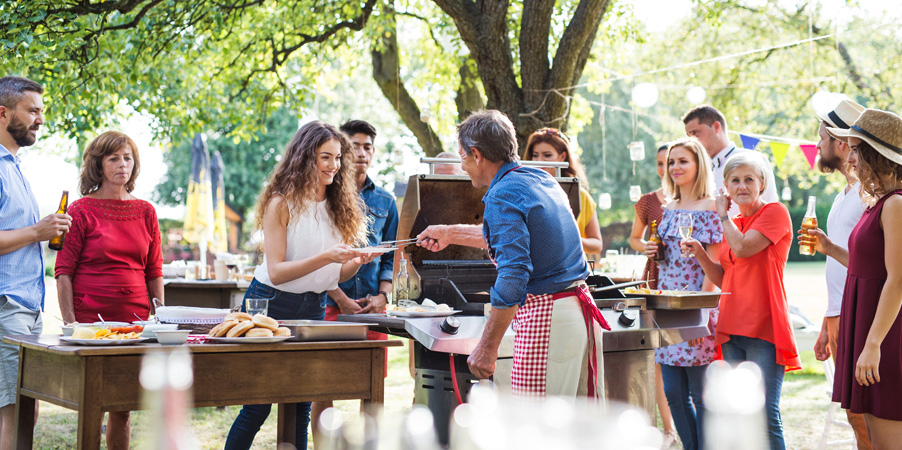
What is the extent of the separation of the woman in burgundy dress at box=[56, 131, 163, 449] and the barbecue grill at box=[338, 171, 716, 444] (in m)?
1.21

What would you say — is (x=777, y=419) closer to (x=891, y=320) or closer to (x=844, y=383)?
(x=844, y=383)

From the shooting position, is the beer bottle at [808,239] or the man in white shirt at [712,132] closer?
the beer bottle at [808,239]

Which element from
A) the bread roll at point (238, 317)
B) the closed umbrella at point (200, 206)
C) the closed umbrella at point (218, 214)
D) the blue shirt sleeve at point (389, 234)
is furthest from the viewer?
the closed umbrella at point (218, 214)


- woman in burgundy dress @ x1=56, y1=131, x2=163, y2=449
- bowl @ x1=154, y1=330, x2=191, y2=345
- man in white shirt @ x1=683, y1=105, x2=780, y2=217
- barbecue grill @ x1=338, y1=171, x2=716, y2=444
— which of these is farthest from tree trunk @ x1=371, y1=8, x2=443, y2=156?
bowl @ x1=154, y1=330, x2=191, y2=345

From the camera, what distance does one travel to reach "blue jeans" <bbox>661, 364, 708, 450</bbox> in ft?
13.4

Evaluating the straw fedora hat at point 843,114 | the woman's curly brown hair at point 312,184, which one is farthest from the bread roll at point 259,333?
the straw fedora hat at point 843,114

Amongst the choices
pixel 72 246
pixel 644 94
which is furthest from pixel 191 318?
pixel 644 94

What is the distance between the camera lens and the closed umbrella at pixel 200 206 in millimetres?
10587

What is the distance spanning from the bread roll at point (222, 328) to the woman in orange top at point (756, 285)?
2.38m

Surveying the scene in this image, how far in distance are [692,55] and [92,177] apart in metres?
15.8

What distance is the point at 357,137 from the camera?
452 centimetres

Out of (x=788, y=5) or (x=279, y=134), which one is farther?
(x=279, y=134)

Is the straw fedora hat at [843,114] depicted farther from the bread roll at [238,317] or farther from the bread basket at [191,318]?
the bread basket at [191,318]

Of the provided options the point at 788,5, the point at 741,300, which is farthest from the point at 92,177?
the point at 788,5
